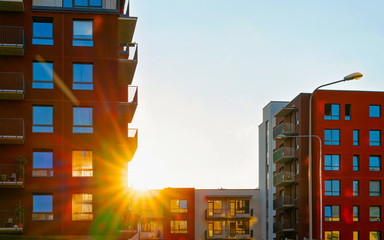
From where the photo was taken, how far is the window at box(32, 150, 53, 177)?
35656 millimetres

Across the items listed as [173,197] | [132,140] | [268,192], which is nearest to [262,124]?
[268,192]

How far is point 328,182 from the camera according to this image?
5962cm

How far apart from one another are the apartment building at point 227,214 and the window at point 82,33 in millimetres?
51218

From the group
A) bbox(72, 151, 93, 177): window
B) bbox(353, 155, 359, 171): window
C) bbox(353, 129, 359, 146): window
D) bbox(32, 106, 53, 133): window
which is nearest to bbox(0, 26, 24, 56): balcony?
bbox(32, 106, 53, 133): window

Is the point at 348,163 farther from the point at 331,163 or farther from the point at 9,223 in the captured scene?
the point at 9,223

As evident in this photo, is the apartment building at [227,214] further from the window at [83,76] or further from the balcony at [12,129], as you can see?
the balcony at [12,129]

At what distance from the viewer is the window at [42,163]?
3566 cm

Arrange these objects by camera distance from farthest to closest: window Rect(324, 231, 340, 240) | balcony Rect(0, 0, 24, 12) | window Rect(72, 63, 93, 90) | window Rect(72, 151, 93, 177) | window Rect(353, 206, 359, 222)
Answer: window Rect(353, 206, 359, 222) < window Rect(324, 231, 340, 240) < window Rect(72, 63, 93, 90) < window Rect(72, 151, 93, 177) < balcony Rect(0, 0, 24, 12)

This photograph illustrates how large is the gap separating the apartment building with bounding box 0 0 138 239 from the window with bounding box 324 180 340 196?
91.6 feet

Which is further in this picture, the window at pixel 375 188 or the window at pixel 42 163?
the window at pixel 375 188

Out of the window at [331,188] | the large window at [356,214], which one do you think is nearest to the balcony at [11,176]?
the window at [331,188]

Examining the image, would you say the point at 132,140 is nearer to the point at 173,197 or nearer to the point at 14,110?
the point at 14,110

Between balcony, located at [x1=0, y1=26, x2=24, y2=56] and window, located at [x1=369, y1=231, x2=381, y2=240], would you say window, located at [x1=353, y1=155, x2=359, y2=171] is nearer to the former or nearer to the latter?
window, located at [x1=369, y1=231, x2=381, y2=240]

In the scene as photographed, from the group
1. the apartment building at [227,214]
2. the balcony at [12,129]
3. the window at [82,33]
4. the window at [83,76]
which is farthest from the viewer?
the apartment building at [227,214]
